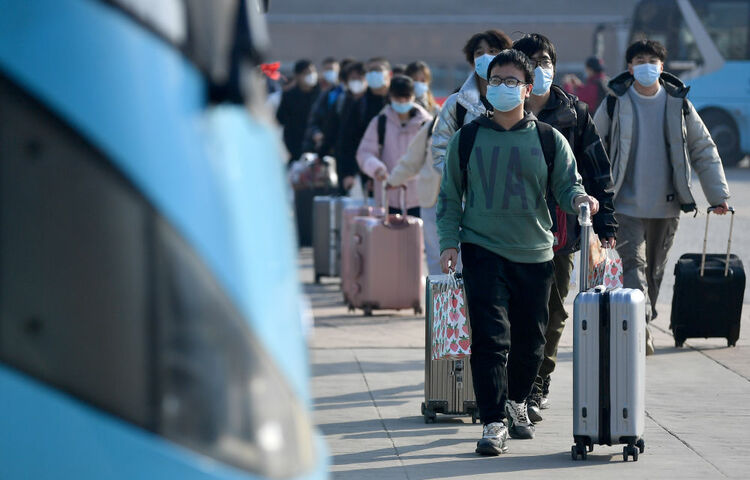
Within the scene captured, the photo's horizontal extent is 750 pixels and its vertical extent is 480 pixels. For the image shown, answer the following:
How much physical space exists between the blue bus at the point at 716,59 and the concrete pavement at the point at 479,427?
1919 centimetres

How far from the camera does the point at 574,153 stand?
7.53m

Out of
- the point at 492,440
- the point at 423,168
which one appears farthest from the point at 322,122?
the point at 492,440

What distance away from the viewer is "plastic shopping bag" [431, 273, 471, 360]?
7023 millimetres

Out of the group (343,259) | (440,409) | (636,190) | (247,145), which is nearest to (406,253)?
(343,259)

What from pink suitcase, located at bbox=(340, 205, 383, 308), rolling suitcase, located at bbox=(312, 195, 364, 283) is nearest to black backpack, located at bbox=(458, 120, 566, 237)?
pink suitcase, located at bbox=(340, 205, 383, 308)

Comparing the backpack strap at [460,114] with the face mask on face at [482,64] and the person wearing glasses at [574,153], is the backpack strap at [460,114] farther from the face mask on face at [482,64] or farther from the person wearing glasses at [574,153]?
the person wearing glasses at [574,153]

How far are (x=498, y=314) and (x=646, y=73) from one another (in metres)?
3.23

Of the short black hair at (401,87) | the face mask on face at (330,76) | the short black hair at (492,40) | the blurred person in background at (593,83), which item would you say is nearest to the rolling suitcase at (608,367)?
the short black hair at (492,40)

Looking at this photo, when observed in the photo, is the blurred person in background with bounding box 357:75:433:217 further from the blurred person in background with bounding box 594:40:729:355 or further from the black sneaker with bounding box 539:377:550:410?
the black sneaker with bounding box 539:377:550:410

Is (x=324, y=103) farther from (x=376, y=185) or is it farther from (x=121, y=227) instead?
(x=121, y=227)

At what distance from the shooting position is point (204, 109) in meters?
3.05

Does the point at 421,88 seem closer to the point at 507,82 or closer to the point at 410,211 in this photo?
the point at 410,211

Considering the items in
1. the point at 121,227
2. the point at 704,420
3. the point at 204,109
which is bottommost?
the point at 704,420

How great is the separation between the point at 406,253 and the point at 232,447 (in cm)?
853
